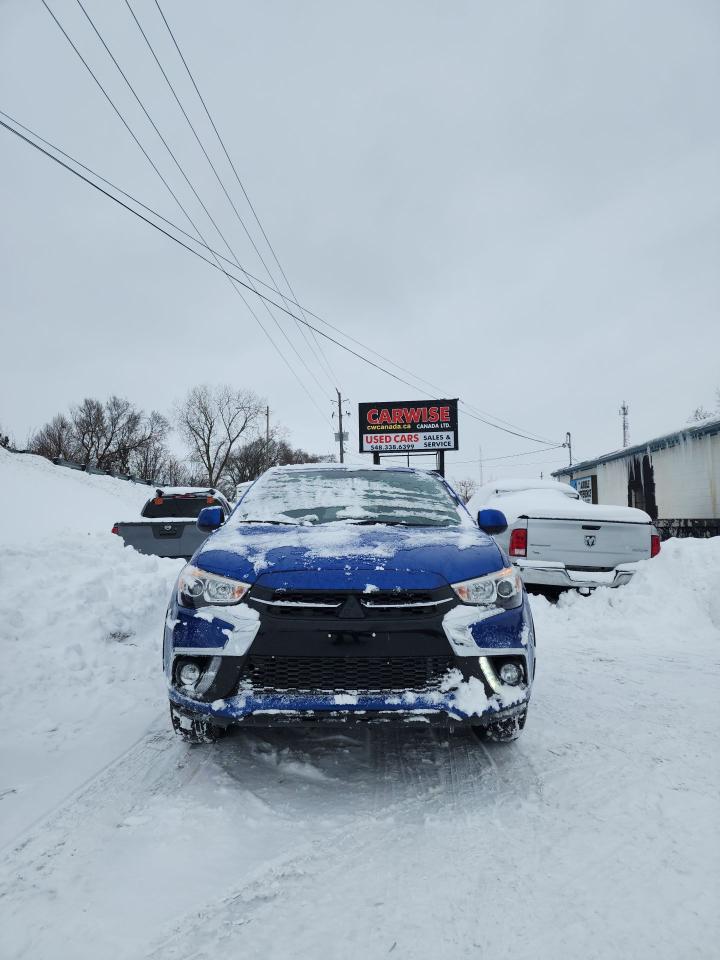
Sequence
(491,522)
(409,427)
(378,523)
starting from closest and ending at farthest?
(378,523)
(491,522)
(409,427)

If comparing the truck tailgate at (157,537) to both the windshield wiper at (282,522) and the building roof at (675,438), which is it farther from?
the building roof at (675,438)

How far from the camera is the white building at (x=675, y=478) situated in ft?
44.5

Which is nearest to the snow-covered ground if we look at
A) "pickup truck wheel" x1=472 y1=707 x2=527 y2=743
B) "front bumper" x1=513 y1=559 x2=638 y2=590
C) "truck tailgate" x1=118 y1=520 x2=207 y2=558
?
"pickup truck wheel" x1=472 y1=707 x2=527 y2=743

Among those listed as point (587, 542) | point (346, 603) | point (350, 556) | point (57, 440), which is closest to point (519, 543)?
point (587, 542)

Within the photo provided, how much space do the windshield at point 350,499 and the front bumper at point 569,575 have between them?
7.95 feet

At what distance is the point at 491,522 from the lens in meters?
3.81

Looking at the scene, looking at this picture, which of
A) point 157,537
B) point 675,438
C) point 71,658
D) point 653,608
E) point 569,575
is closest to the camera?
point 71,658

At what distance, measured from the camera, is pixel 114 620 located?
519 centimetres

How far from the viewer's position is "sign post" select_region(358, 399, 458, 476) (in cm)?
2186

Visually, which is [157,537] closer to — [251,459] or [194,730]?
[194,730]

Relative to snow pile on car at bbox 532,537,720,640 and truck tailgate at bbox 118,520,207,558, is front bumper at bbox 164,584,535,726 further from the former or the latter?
truck tailgate at bbox 118,520,207,558

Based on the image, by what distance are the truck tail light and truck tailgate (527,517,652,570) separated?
50 mm

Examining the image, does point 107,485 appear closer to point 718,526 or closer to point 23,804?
point 718,526

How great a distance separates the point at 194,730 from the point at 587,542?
4.98 metres
